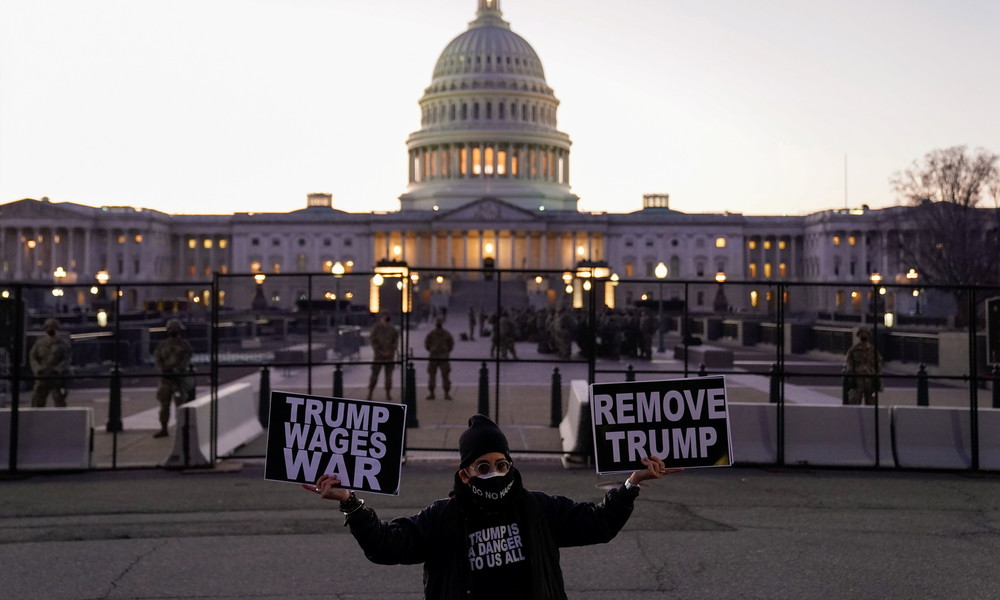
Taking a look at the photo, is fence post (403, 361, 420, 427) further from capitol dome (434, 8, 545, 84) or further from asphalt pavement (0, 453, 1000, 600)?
capitol dome (434, 8, 545, 84)

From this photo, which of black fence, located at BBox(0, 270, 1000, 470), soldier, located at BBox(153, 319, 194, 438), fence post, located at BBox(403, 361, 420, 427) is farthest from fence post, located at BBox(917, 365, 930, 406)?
soldier, located at BBox(153, 319, 194, 438)

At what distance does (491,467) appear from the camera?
502cm

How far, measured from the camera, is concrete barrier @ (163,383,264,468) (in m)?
15.9

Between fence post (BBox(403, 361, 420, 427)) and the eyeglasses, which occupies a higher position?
the eyeglasses

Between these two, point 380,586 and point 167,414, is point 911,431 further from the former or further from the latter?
point 167,414

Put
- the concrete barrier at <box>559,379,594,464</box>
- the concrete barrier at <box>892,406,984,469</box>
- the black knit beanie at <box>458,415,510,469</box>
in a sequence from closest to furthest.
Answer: the black knit beanie at <box>458,415,510,469</box>, the concrete barrier at <box>892,406,984,469</box>, the concrete barrier at <box>559,379,594,464</box>

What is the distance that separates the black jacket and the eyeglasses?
18 cm

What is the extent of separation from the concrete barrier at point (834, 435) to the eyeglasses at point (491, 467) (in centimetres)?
1206

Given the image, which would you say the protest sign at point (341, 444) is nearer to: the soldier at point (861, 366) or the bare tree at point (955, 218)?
the soldier at point (861, 366)

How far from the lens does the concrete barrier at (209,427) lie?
1591 cm

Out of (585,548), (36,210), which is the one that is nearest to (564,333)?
(585,548)

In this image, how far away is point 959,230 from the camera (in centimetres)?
6706

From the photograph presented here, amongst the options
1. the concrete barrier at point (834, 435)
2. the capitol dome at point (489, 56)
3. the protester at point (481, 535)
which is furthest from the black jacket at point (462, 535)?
the capitol dome at point (489, 56)

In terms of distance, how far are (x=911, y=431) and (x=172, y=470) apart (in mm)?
11088
